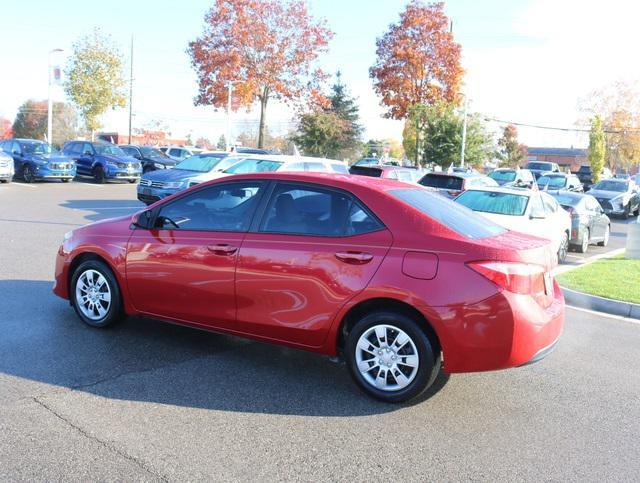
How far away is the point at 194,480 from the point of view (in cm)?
331

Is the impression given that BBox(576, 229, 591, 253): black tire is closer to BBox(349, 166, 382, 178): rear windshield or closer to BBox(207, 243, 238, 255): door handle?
BBox(349, 166, 382, 178): rear windshield

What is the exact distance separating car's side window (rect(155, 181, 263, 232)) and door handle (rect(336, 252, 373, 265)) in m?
0.93

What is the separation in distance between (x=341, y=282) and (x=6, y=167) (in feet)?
72.0

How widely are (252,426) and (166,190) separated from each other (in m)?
12.4

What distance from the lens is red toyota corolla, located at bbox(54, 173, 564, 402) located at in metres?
4.20

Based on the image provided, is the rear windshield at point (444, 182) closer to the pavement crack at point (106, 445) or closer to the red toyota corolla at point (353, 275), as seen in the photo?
the red toyota corolla at point (353, 275)

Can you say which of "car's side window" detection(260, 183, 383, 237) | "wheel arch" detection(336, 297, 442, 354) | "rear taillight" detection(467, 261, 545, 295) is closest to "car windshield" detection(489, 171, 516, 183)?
"car's side window" detection(260, 183, 383, 237)

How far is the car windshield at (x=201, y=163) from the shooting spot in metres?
16.8

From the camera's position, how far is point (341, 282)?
4488mm

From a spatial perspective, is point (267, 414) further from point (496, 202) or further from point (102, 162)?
point (102, 162)

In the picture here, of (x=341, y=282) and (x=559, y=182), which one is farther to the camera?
(x=559, y=182)

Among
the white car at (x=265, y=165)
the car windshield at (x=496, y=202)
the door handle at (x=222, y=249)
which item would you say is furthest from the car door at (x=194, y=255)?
the white car at (x=265, y=165)

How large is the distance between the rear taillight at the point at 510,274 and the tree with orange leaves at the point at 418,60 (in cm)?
3060

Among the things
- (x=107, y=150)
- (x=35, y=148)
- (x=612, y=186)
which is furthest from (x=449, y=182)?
Result: (x=35, y=148)
